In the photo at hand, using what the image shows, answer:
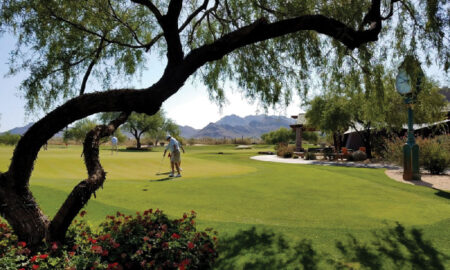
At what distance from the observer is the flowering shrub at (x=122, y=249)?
10.6 feet

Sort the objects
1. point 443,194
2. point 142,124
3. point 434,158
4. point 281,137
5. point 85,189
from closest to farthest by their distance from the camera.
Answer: point 85,189 < point 443,194 < point 434,158 < point 142,124 < point 281,137

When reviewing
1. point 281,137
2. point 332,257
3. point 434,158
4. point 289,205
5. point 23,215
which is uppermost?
point 281,137

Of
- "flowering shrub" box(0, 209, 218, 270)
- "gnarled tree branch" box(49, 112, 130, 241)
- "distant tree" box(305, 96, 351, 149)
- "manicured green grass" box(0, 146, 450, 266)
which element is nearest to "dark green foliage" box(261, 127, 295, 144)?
"distant tree" box(305, 96, 351, 149)

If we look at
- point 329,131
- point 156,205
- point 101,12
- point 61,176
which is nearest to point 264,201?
point 156,205

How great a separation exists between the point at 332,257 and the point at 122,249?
315 cm

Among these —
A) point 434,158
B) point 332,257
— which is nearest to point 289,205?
point 332,257

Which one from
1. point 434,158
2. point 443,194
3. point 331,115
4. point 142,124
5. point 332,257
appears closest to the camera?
point 332,257

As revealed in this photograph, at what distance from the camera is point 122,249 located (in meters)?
3.73

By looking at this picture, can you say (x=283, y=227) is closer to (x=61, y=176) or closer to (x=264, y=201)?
(x=264, y=201)

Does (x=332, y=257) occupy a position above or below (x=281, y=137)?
below

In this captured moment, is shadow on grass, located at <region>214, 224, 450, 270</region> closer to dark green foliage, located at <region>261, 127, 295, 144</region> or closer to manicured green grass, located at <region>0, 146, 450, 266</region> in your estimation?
manicured green grass, located at <region>0, 146, 450, 266</region>

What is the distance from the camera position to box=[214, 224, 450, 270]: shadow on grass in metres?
4.18

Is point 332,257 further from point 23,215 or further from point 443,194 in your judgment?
point 443,194

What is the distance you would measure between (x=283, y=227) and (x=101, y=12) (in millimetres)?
5921
